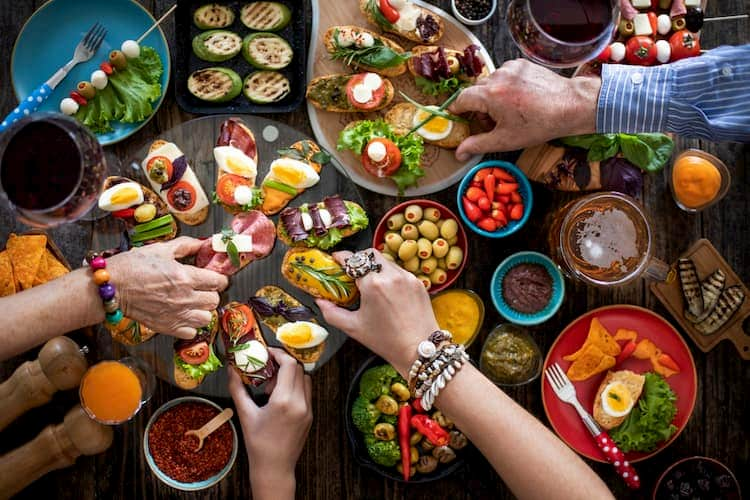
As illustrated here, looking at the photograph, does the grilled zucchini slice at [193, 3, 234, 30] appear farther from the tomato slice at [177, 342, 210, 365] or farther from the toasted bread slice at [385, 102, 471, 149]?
the tomato slice at [177, 342, 210, 365]

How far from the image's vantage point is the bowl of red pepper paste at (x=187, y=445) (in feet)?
8.82

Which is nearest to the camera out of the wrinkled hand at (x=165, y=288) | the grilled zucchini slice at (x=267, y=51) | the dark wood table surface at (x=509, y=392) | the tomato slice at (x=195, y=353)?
the wrinkled hand at (x=165, y=288)

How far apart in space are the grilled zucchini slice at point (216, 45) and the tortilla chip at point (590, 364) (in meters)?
1.83

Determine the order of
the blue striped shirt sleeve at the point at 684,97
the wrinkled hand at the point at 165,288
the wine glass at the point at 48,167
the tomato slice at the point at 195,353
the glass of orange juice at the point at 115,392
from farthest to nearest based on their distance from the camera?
the glass of orange juice at the point at 115,392 < the tomato slice at the point at 195,353 < the blue striped shirt sleeve at the point at 684,97 < the wrinkled hand at the point at 165,288 < the wine glass at the point at 48,167

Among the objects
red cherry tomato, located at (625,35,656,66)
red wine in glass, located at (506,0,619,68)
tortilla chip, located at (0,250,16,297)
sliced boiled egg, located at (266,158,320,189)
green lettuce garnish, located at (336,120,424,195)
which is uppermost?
red wine in glass, located at (506,0,619,68)

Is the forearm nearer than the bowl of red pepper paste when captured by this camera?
Yes

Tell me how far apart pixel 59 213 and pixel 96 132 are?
0.79m

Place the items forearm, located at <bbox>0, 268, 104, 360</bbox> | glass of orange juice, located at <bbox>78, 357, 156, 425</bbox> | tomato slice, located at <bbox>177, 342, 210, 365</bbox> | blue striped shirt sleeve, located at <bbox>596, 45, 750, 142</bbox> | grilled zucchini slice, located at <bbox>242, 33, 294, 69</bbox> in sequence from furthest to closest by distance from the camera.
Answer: grilled zucchini slice, located at <bbox>242, 33, 294, 69</bbox>
glass of orange juice, located at <bbox>78, 357, 156, 425</bbox>
tomato slice, located at <bbox>177, 342, 210, 365</bbox>
blue striped shirt sleeve, located at <bbox>596, 45, 750, 142</bbox>
forearm, located at <bbox>0, 268, 104, 360</bbox>

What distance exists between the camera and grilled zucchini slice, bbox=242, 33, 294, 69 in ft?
8.84

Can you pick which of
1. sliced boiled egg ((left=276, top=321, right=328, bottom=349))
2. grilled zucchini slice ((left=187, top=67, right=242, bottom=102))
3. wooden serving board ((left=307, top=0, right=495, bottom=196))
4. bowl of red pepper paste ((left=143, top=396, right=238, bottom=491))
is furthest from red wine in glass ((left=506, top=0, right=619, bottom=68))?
bowl of red pepper paste ((left=143, top=396, right=238, bottom=491))

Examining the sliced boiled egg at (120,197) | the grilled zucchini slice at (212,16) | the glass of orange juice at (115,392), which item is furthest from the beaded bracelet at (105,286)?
the grilled zucchini slice at (212,16)

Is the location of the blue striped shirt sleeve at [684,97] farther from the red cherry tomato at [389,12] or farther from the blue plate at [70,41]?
the blue plate at [70,41]

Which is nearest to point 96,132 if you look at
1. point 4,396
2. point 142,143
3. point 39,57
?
point 142,143

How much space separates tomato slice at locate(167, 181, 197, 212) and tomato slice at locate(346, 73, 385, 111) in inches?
27.5
